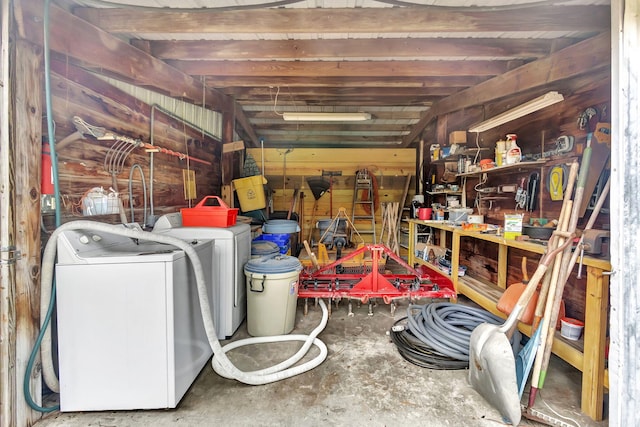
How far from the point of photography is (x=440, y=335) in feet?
7.25

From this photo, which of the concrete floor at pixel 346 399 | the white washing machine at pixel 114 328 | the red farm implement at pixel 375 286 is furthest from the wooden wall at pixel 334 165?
the white washing machine at pixel 114 328

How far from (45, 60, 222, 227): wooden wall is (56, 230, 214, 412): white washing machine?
56cm

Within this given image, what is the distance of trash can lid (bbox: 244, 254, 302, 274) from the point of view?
2408 millimetres

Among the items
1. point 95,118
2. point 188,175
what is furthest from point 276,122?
point 95,118

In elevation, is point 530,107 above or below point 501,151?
above

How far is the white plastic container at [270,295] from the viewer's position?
241cm

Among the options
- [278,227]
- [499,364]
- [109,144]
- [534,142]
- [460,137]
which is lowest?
[499,364]

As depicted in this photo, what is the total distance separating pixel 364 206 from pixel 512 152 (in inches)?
119

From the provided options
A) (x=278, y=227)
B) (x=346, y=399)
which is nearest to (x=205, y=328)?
(x=346, y=399)

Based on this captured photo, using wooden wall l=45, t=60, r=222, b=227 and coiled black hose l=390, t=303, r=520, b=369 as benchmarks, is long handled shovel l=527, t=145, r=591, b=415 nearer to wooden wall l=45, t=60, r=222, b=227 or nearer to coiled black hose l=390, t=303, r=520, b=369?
coiled black hose l=390, t=303, r=520, b=369

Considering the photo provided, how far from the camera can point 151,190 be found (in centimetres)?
264

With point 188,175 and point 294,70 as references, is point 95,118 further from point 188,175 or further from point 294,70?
point 294,70

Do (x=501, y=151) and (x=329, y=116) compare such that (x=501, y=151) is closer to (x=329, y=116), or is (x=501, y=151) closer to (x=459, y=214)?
(x=459, y=214)

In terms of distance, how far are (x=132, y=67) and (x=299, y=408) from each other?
9.05ft
